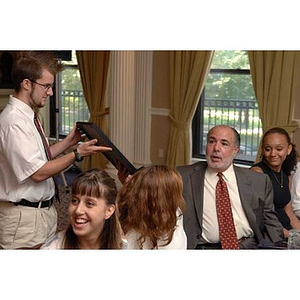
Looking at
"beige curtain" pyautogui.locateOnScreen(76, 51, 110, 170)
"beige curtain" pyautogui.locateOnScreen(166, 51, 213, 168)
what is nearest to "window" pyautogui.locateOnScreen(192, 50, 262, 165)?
"beige curtain" pyautogui.locateOnScreen(166, 51, 213, 168)

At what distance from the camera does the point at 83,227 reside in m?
1.58

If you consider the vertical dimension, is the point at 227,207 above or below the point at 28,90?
below

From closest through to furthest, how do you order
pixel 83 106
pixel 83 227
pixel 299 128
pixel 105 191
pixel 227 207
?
1. pixel 83 227
2. pixel 105 191
3. pixel 227 207
4. pixel 299 128
5. pixel 83 106

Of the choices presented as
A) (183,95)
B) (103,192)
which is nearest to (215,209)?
(103,192)

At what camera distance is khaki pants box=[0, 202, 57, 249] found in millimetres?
2078

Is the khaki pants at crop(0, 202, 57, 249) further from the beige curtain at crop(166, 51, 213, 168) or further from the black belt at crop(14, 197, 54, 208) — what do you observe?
the beige curtain at crop(166, 51, 213, 168)

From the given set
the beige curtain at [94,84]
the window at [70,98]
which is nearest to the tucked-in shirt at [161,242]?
the beige curtain at [94,84]

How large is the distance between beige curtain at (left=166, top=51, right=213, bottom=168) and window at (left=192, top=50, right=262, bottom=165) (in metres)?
0.30

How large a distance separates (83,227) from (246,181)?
117 centimetres

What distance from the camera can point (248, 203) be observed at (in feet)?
8.13

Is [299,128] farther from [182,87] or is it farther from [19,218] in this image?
[19,218]

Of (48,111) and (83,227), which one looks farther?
(48,111)

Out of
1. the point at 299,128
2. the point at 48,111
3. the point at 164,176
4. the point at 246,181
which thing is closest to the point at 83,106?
the point at 48,111

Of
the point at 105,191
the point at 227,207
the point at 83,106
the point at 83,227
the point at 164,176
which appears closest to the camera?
the point at 83,227
